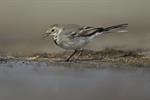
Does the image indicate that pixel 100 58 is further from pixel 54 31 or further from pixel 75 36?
pixel 54 31

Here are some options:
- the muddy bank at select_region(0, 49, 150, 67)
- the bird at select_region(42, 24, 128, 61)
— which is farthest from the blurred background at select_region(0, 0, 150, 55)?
the bird at select_region(42, 24, 128, 61)

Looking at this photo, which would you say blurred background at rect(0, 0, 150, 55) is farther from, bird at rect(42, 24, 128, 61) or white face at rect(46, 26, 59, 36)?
bird at rect(42, 24, 128, 61)
